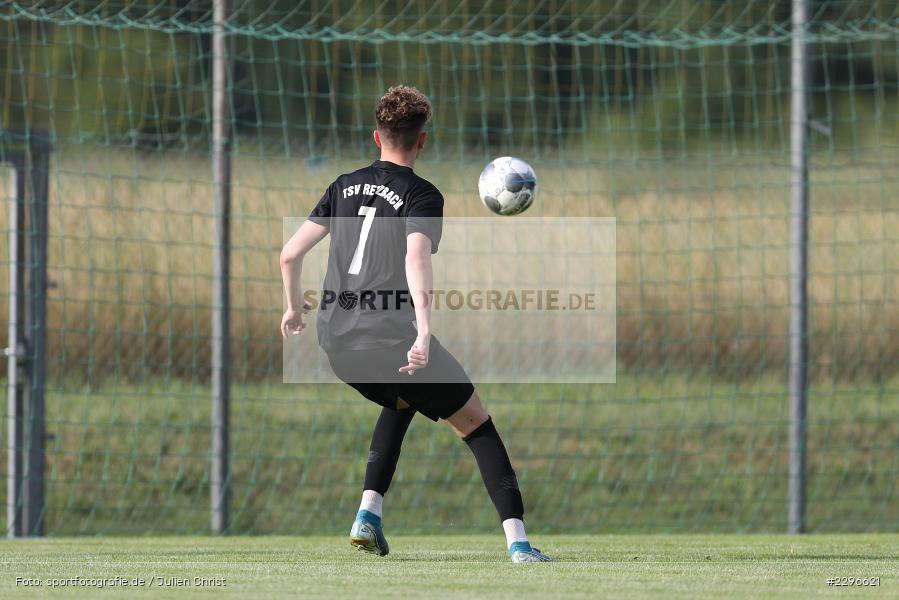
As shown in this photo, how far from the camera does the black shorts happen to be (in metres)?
4.94

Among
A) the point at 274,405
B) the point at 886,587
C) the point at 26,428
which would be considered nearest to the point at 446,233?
the point at 274,405

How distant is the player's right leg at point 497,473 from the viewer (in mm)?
5070

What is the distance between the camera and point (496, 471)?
511 cm

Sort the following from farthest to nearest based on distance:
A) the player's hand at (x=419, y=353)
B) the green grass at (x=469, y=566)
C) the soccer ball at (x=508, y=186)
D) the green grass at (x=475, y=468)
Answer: the green grass at (x=475, y=468)
the soccer ball at (x=508, y=186)
the player's hand at (x=419, y=353)
the green grass at (x=469, y=566)

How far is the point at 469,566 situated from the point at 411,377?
771 mm

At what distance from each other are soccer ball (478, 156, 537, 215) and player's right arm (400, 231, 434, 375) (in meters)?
1.05

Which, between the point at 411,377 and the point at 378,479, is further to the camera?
the point at 378,479

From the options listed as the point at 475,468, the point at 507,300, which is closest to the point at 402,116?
the point at 475,468

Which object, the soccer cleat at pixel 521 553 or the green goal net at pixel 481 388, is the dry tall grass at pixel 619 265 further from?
the soccer cleat at pixel 521 553

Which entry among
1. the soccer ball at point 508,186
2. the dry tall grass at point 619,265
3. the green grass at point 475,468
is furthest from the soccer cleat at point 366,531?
the dry tall grass at point 619,265

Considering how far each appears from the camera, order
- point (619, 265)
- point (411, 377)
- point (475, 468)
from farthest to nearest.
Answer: point (619, 265)
point (475, 468)
point (411, 377)

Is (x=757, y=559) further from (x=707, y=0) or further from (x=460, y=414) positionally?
(x=707, y=0)

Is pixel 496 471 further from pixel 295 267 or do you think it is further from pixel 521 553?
pixel 295 267

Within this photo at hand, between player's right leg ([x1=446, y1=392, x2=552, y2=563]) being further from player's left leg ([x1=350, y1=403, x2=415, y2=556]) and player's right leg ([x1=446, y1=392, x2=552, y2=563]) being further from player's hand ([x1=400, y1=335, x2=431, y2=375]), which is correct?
player's hand ([x1=400, y1=335, x2=431, y2=375])
